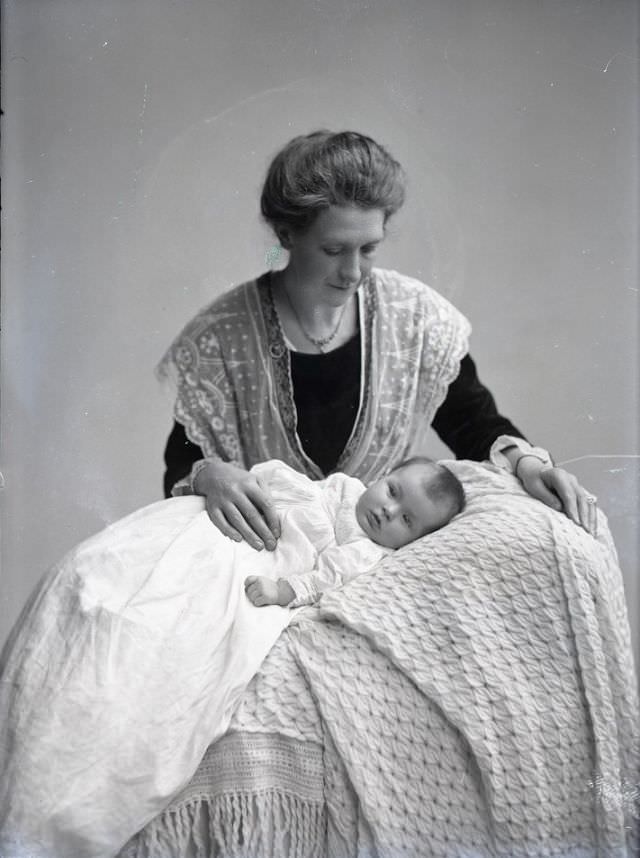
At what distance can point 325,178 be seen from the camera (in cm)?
178

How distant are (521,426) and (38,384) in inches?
44.6

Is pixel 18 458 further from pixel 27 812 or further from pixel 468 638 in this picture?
pixel 468 638

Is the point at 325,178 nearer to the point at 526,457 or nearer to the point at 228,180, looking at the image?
the point at 228,180

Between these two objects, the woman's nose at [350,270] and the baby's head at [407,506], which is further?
the woman's nose at [350,270]

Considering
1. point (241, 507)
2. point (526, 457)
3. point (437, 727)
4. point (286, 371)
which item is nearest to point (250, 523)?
point (241, 507)

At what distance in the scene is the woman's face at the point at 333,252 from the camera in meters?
1.79

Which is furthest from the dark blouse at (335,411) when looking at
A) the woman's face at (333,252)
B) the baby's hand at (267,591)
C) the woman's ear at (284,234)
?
the baby's hand at (267,591)

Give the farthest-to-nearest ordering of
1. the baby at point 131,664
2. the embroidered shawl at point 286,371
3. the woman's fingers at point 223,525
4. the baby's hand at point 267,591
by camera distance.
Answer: the embroidered shawl at point 286,371 < the woman's fingers at point 223,525 < the baby's hand at point 267,591 < the baby at point 131,664

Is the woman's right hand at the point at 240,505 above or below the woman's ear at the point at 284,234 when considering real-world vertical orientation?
below

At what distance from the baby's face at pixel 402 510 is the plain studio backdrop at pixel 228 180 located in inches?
17.5

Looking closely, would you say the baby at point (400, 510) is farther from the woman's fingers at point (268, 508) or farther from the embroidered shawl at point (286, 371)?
the embroidered shawl at point (286, 371)

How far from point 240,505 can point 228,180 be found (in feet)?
2.40

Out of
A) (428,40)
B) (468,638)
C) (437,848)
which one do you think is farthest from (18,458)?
(428,40)

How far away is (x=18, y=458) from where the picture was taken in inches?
74.5
